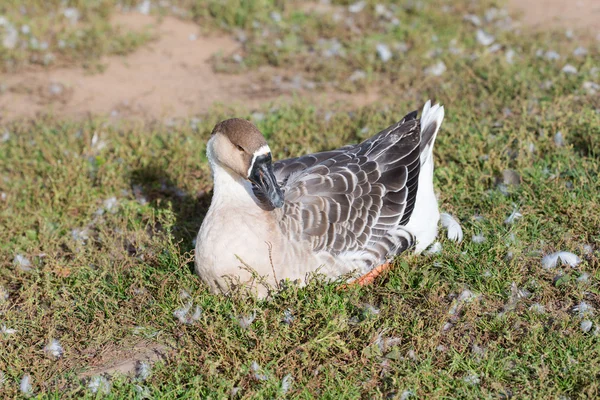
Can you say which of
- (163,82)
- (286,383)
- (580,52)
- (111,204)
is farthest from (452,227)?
(163,82)

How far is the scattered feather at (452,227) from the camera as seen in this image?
4.81m

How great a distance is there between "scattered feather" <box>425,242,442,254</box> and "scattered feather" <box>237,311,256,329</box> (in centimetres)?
136

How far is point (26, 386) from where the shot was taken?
12.6 feet

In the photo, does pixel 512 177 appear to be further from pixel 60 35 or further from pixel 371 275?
pixel 60 35

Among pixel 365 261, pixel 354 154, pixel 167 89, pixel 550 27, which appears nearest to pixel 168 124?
pixel 167 89

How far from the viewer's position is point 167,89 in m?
7.62

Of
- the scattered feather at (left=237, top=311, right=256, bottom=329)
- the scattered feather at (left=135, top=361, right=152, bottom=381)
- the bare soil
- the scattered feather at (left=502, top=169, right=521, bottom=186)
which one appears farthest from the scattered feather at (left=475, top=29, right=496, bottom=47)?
the scattered feather at (left=135, top=361, right=152, bottom=381)

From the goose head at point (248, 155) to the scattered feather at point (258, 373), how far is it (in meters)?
0.94

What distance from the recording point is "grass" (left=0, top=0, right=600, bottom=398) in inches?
148

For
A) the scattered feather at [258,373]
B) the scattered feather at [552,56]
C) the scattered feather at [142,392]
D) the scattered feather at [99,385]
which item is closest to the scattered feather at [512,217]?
the scattered feather at [258,373]

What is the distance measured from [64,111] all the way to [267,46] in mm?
2392

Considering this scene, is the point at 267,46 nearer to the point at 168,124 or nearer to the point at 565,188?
the point at 168,124

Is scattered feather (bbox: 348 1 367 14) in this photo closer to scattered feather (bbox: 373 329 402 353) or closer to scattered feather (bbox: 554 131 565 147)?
scattered feather (bbox: 554 131 565 147)

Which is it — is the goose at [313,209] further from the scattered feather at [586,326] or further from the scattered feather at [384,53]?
the scattered feather at [384,53]
